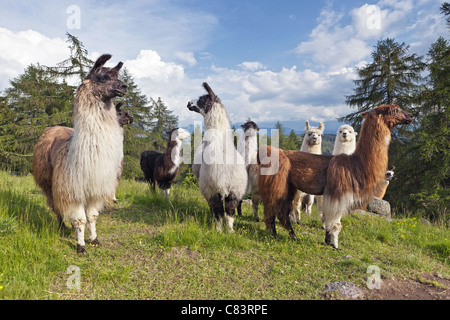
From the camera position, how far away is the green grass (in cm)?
294

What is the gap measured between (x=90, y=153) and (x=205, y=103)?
2086 mm

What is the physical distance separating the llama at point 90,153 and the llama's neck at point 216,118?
1.46 m

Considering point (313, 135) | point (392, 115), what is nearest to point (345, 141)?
point (313, 135)

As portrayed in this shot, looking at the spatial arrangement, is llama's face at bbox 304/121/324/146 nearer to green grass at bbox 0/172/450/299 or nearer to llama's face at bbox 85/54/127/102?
green grass at bbox 0/172/450/299

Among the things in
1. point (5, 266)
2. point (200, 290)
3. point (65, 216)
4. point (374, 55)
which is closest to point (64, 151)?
point (65, 216)

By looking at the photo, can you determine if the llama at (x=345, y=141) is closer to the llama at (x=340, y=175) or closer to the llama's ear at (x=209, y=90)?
the llama at (x=340, y=175)

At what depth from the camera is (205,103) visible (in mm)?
4527

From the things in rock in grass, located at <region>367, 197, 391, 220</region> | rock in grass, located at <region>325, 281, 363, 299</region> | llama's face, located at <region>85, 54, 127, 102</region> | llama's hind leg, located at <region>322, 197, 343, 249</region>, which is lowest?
rock in grass, located at <region>325, 281, 363, 299</region>

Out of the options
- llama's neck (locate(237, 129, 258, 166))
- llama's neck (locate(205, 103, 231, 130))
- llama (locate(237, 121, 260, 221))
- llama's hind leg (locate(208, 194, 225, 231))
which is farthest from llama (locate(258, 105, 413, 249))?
llama's neck (locate(237, 129, 258, 166))

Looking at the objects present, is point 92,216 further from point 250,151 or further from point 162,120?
point 162,120

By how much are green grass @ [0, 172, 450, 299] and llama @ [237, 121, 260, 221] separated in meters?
0.89

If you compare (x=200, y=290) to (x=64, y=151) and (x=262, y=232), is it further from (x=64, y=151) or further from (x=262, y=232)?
(x=64, y=151)
